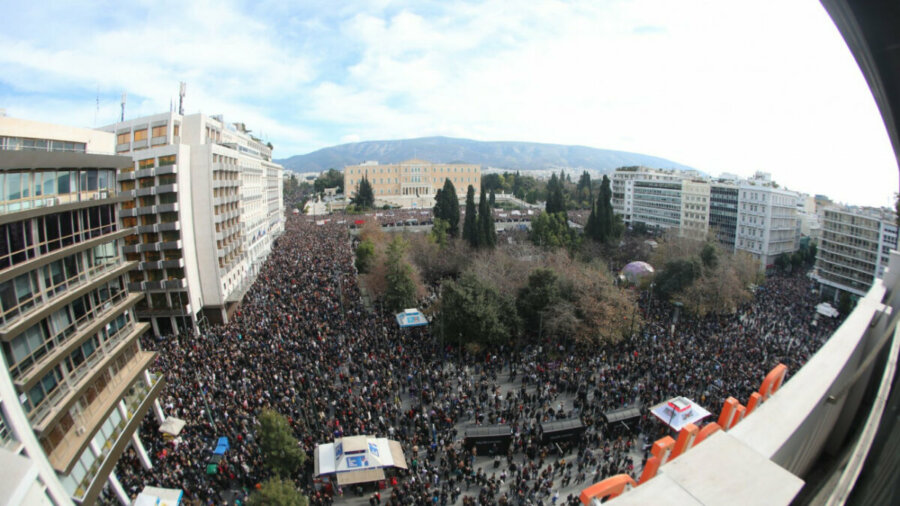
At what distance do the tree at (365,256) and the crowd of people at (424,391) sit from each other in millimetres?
6910

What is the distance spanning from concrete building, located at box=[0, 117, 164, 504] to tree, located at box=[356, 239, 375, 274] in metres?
17.7

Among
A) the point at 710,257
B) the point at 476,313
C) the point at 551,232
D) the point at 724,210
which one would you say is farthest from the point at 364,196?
the point at 476,313

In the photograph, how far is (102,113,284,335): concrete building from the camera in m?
19.7

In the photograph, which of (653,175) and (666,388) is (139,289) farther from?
(653,175)

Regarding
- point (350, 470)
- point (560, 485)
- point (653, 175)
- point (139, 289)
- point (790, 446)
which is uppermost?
point (653, 175)

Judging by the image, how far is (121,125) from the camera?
974 inches

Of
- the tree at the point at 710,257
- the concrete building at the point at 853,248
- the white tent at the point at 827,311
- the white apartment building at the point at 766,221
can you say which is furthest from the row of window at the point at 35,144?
the white apartment building at the point at 766,221

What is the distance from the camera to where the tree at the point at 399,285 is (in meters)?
22.9

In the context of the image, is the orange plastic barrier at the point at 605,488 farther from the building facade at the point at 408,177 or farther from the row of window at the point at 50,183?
the building facade at the point at 408,177

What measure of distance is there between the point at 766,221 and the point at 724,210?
5.83 meters

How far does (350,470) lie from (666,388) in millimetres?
10906

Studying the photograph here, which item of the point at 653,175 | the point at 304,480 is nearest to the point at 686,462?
the point at 304,480

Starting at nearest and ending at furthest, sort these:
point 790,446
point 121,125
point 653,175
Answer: point 790,446 < point 121,125 < point 653,175

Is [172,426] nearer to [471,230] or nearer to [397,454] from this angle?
[397,454]
